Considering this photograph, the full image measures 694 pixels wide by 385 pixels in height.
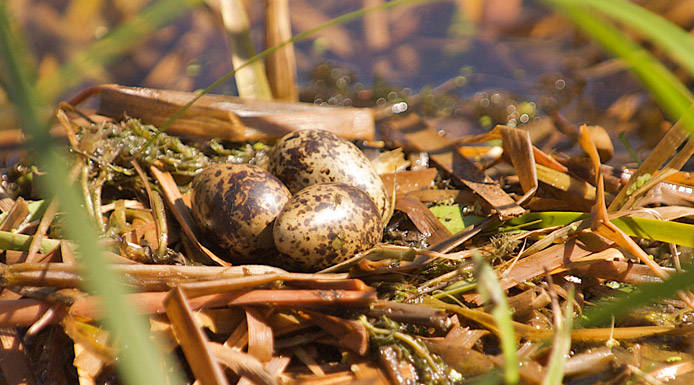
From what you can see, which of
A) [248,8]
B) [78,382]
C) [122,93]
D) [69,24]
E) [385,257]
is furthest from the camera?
[248,8]

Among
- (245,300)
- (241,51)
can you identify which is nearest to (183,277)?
(245,300)

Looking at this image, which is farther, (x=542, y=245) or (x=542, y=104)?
(x=542, y=104)

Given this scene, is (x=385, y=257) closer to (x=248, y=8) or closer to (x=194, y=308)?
(x=194, y=308)

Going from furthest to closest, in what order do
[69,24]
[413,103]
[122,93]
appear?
1. [69,24]
2. [413,103]
3. [122,93]

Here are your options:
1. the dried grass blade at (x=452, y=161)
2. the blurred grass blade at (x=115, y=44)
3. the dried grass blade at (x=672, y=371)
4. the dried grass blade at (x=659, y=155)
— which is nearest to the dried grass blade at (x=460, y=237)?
the dried grass blade at (x=452, y=161)

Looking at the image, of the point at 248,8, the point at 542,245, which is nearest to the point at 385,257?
the point at 542,245

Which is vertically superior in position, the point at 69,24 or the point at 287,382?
the point at 69,24

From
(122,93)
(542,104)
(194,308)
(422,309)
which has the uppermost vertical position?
(122,93)
